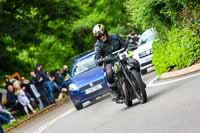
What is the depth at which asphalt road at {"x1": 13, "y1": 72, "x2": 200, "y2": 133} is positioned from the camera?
11.5 meters

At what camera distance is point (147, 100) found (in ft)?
53.2

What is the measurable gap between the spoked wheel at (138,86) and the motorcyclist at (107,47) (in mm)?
→ 605

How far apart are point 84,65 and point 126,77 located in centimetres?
951

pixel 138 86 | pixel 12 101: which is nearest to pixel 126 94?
pixel 138 86

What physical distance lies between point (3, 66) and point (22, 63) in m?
1.64

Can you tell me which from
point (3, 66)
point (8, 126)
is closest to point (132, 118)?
point (8, 126)

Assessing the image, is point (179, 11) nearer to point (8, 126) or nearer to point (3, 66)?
point (8, 126)

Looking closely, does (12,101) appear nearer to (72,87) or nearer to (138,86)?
(72,87)

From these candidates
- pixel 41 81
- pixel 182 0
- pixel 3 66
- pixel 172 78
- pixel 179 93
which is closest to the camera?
pixel 179 93

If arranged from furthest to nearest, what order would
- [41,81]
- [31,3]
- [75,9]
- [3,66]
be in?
[75,9] < [31,3] < [3,66] < [41,81]

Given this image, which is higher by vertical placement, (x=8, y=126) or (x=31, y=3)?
(x=31, y=3)

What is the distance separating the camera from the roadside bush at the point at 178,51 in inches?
786

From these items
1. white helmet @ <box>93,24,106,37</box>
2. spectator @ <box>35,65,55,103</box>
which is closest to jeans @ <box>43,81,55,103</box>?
spectator @ <box>35,65,55,103</box>

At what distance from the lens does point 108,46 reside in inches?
642
